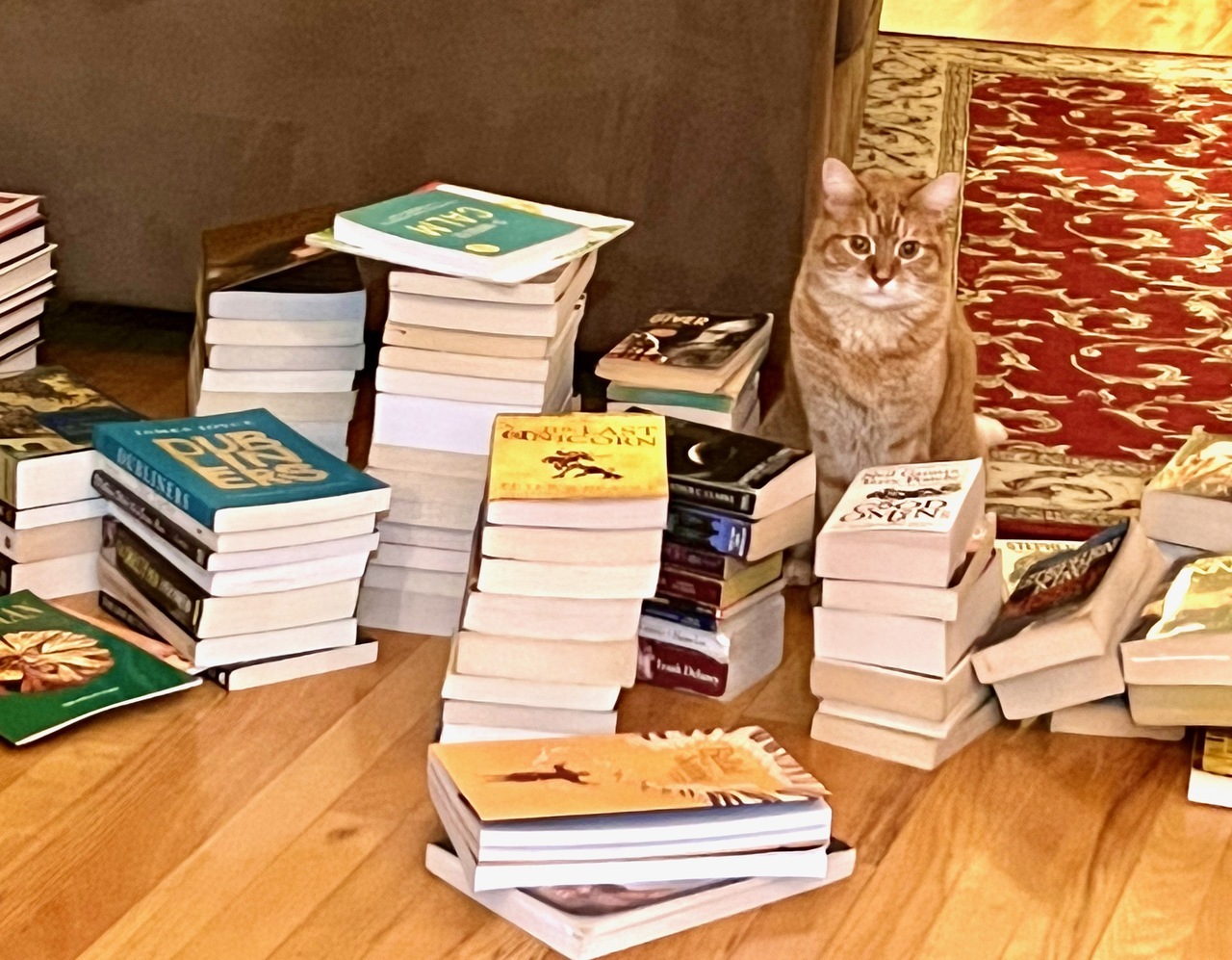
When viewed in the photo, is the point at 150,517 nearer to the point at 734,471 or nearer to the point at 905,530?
the point at 734,471

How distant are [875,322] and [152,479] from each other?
2.78ft

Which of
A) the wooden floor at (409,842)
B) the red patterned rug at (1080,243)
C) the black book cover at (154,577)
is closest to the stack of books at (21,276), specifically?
the black book cover at (154,577)

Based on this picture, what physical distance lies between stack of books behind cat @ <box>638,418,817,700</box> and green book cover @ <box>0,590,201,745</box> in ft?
1.60

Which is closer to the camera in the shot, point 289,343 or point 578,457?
point 578,457

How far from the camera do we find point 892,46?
459 cm

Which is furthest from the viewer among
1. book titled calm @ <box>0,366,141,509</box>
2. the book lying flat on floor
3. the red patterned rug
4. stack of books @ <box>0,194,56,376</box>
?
the red patterned rug

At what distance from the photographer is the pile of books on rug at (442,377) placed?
179 cm

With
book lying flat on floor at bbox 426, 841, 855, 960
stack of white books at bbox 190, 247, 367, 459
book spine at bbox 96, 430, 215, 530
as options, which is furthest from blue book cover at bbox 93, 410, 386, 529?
book lying flat on floor at bbox 426, 841, 855, 960

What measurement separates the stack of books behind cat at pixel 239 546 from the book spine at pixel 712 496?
0.30 metres

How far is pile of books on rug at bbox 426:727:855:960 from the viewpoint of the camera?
1313 mm

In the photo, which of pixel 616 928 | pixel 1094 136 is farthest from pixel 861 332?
pixel 1094 136

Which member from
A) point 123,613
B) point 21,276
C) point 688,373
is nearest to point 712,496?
point 688,373

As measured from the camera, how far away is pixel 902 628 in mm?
1594

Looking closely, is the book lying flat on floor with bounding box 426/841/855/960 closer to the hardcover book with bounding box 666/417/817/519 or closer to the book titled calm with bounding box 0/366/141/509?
the hardcover book with bounding box 666/417/817/519
